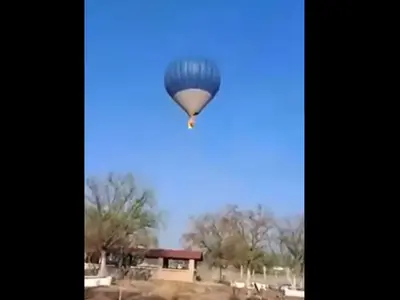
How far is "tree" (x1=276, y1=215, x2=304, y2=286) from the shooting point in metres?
1.74

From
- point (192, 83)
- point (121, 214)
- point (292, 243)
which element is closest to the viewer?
point (292, 243)

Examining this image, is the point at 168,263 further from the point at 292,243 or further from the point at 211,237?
the point at 292,243

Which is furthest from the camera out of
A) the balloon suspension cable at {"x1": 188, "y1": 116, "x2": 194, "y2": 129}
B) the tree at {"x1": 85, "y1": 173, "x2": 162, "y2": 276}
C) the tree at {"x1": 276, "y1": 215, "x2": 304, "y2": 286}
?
the balloon suspension cable at {"x1": 188, "y1": 116, "x2": 194, "y2": 129}

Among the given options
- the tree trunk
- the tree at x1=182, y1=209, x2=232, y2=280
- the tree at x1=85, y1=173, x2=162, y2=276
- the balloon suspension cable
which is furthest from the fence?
the balloon suspension cable

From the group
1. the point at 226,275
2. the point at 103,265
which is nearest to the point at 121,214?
the point at 103,265

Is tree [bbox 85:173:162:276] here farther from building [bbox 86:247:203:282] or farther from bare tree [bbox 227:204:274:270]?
bare tree [bbox 227:204:274:270]

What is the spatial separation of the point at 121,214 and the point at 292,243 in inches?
23.7

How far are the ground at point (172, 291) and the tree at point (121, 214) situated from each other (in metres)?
0.10

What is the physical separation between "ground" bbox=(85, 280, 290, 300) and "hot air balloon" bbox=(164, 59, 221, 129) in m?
0.60

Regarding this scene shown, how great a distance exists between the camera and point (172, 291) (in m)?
1.96
